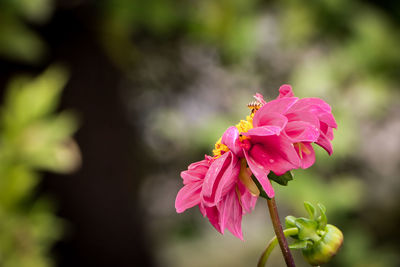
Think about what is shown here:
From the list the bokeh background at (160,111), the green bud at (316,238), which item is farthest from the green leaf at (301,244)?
the bokeh background at (160,111)

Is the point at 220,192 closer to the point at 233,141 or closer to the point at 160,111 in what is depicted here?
the point at 233,141

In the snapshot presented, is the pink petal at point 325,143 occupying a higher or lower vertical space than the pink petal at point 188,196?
higher

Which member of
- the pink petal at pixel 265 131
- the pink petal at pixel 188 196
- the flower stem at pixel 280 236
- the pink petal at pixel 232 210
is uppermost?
the pink petal at pixel 265 131

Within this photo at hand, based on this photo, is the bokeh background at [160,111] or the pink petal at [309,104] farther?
the bokeh background at [160,111]

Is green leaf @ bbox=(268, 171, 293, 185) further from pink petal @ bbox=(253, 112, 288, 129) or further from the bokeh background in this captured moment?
the bokeh background

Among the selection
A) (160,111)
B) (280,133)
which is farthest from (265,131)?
(160,111)

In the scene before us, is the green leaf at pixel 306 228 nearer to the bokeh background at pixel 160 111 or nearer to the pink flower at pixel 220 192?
the pink flower at pixel 220 192

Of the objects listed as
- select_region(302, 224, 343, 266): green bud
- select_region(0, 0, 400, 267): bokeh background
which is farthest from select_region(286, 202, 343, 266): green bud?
select_region(0, 0, 400, 267): bokeh background
